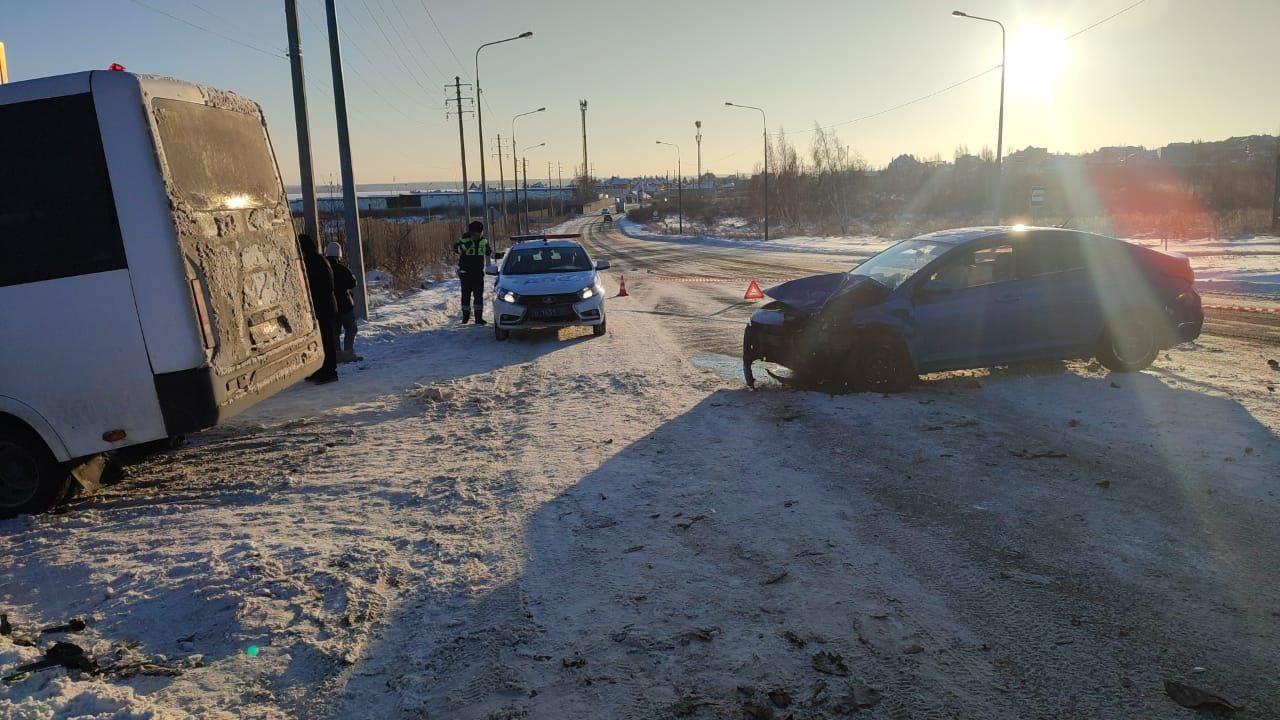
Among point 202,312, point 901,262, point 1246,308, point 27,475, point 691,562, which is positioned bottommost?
point 1246,308

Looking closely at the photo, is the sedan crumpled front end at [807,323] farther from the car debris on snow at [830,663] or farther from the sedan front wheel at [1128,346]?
the car debris on snow at [830,663]

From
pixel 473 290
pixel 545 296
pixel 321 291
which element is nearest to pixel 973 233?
pixel 545 296

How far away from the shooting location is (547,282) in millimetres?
13516

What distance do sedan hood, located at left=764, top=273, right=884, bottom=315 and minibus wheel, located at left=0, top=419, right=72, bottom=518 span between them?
6324 millimetres

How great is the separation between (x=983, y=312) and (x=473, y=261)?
958cm

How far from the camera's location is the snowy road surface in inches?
130

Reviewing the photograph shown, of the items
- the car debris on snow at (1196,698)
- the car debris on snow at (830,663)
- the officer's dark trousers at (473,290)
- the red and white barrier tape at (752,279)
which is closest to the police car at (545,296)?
the officer's dark trousers at (473,290)

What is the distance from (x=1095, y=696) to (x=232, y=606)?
12.8 feet

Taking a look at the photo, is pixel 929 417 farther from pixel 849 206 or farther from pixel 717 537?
pixel 849 206

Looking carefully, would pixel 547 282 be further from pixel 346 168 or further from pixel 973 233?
pixel 973 233

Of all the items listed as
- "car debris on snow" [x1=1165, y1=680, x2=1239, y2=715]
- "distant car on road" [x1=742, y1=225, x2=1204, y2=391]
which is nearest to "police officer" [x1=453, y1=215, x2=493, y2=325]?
"distant car on road" [x1=742, y1=225, x2=1204, y2=391]

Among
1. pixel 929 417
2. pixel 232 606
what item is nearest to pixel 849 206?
pixel 929 417

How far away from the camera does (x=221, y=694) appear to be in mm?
3340

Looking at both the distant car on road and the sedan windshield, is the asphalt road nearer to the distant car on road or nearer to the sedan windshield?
the distant car on road
